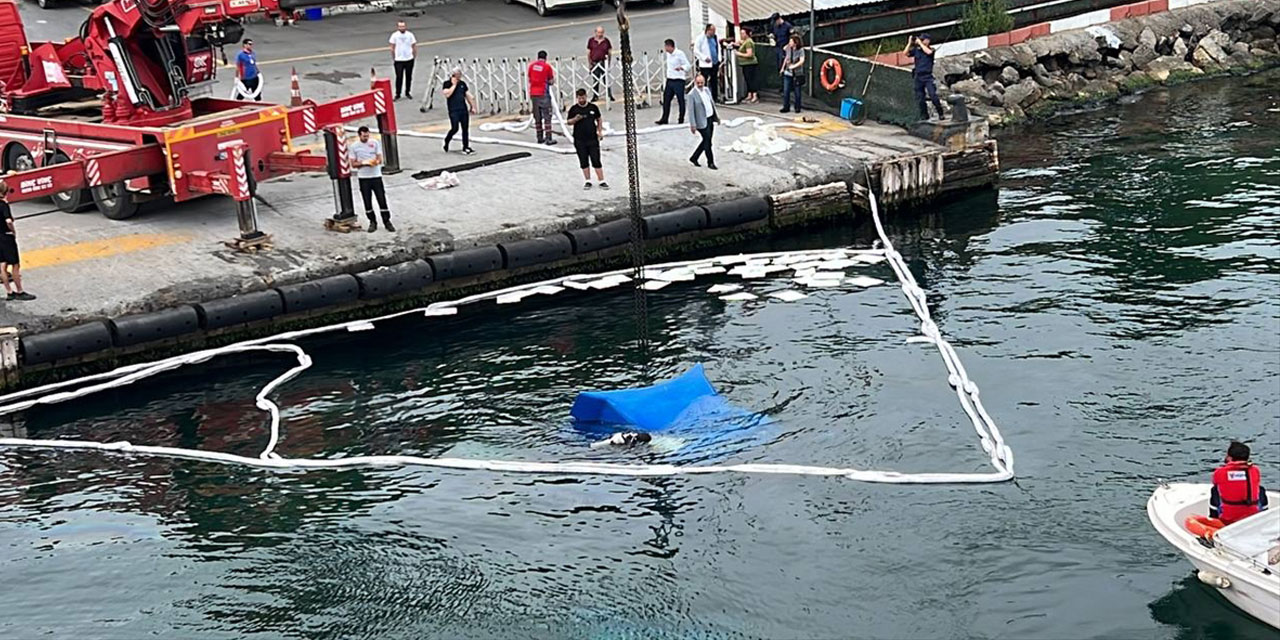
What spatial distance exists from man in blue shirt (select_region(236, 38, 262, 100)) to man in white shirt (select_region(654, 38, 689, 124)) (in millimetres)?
8495

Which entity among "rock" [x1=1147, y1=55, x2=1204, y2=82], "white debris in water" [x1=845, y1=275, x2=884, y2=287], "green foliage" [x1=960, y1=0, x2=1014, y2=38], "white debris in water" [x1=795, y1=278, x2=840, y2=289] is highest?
"green foliage" [x1=960, y1=0, x2=1014, y2=38]

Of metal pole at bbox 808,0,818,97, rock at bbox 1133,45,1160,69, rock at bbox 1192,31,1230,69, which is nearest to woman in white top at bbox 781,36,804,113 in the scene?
metal pole at bbox 808,0,818,97

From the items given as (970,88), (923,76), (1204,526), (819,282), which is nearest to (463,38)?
(970,88)

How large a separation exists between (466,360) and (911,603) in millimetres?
9360

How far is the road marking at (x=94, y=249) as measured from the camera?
79.0 feet

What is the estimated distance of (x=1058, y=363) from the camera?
68.7 feet

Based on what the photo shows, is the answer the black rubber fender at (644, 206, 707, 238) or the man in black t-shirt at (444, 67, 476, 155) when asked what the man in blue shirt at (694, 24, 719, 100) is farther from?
the black rubber fender at (644, 206, 707, 238)

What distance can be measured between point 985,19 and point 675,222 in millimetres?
14992

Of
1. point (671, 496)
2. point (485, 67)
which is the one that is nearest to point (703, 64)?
point (485, 67)

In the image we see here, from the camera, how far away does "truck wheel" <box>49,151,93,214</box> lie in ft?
86.6

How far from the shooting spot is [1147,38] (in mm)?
40594

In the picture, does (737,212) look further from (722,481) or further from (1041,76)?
(1041,76)

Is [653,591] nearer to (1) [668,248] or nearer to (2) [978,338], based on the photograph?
(2) [978,338]

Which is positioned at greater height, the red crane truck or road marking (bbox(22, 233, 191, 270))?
the red crane truck
